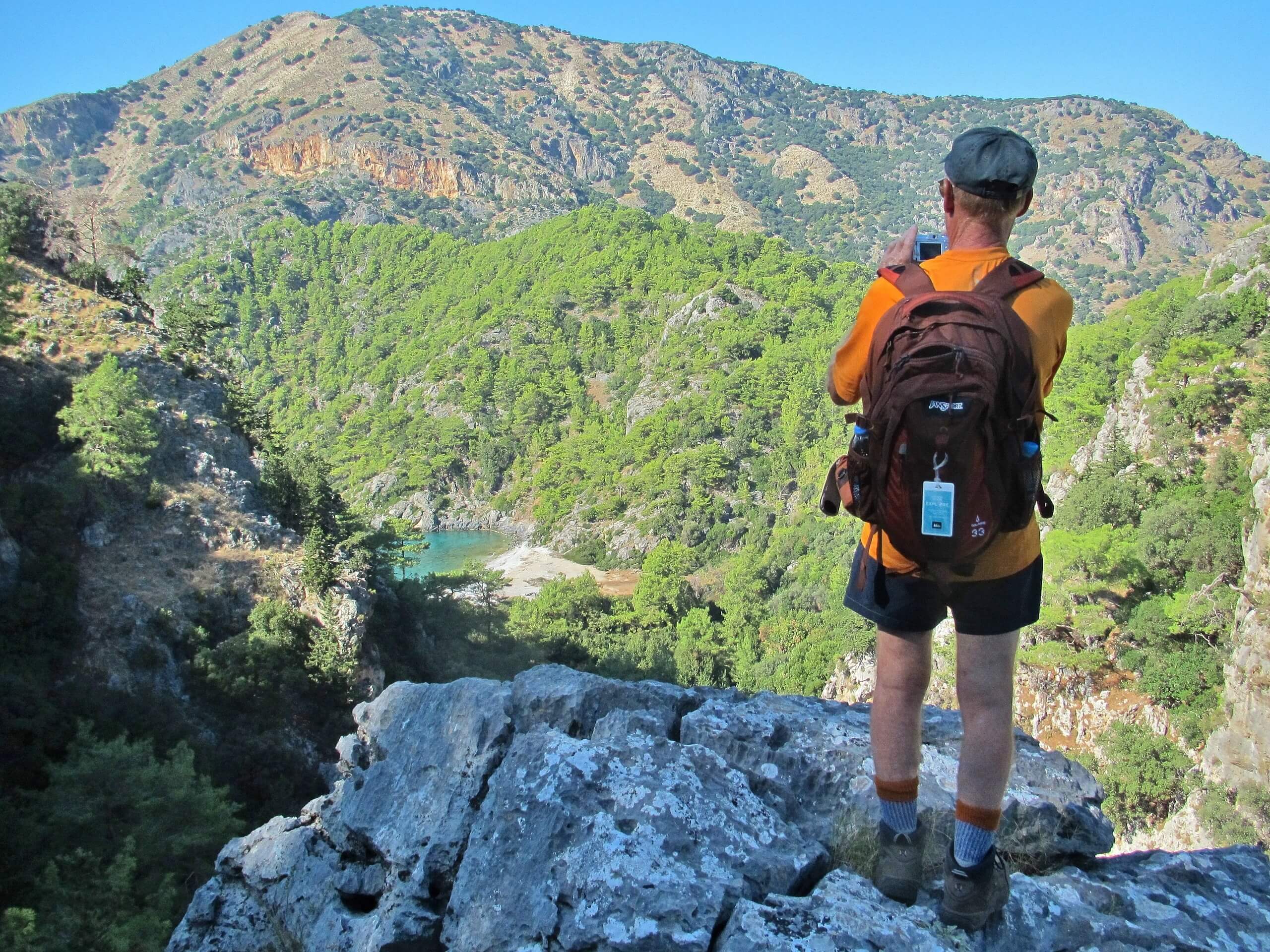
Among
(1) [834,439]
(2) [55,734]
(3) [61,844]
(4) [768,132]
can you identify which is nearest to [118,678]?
(2) [55,734]

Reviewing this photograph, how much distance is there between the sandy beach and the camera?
4556 cm

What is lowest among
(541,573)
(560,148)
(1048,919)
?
(541,573)

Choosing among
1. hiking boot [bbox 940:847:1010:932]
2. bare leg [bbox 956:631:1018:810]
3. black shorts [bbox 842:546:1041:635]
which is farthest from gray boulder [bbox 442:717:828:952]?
black shorts [bbox 842:546:1041:635]

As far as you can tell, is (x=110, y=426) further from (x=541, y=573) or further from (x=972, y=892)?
(x=541, y=573)

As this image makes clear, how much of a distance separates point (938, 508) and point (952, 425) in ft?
0.72

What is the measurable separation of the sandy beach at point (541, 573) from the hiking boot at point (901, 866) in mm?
39179

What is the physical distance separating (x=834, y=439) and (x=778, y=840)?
54.6m

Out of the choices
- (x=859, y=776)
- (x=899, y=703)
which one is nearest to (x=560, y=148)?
(x=859, y=776)

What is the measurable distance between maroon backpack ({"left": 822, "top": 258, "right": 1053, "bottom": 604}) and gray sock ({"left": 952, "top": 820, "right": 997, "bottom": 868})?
31.8 inches

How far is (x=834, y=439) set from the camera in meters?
55.8

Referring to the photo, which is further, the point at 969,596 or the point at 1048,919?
the point at 1048,919

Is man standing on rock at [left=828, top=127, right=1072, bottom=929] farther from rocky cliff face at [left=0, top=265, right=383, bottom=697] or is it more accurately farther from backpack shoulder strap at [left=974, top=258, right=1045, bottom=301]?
rocky cliff face at [left=0, top=265, right=383, bottom=697]

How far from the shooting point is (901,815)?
2635 mm

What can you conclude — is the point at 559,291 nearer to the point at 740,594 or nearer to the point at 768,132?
the point at 740,594
